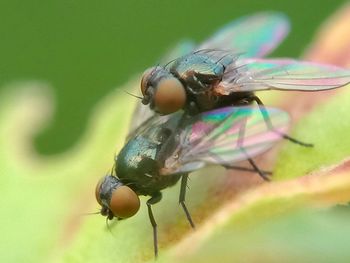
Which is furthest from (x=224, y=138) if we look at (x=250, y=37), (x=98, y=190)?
(x=250, y=37)

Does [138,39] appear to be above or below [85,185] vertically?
below

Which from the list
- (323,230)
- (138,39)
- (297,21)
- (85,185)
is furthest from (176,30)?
(323,230)

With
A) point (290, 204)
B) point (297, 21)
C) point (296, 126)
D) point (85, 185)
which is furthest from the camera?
point (297, 21)

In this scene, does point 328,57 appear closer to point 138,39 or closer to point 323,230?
point 323,230

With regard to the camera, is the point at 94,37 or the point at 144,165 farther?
the point at 94,37

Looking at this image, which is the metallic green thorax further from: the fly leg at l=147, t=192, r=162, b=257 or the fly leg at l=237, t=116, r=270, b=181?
the fly leg at l=237, t=116, r=270, b=181

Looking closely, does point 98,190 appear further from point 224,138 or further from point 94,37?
point 94,37
